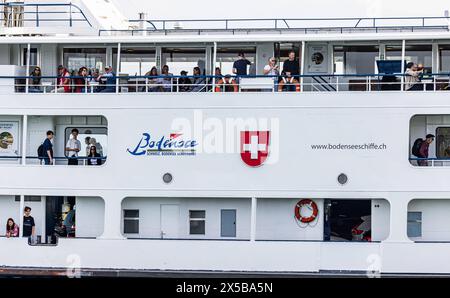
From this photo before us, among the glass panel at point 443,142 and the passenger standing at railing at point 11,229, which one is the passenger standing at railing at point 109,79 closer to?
the passenger standing at railing at point 11,229

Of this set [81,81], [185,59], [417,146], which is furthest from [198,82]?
[417,146]

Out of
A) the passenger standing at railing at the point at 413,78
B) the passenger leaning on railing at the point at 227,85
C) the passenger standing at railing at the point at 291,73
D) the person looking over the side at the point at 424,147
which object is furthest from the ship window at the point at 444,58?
the passenger leaning on railing at the point at 227,85

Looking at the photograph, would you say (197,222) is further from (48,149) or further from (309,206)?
(48,149)

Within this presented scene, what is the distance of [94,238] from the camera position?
86.1 ft

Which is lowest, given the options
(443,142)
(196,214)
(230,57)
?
(196,214)

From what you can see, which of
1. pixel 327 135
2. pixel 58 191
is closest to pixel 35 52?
pixel 58 191

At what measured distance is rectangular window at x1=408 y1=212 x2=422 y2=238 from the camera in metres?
26.0

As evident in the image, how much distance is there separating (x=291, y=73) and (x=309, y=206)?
10.5 feet

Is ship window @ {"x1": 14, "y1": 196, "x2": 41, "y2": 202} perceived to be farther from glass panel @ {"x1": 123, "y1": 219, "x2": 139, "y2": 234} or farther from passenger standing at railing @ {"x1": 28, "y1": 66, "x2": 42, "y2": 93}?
passenger standing at railing @ {"x1": 28, "y1": 66, "x2": 42, "y2": 93}

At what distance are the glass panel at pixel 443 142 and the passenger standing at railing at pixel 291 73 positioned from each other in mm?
3325

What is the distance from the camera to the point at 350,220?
26.5 meters

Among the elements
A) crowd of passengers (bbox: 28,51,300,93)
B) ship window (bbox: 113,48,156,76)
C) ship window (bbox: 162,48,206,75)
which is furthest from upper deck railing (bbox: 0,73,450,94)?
ship window (bbox: 162,48,206,75)
